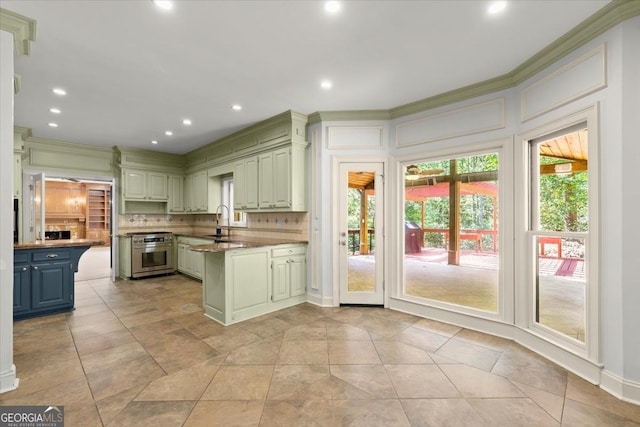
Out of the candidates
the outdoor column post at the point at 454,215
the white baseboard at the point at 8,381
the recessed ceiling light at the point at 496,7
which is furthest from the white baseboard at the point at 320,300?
the outdoor column post at the point at 454,215

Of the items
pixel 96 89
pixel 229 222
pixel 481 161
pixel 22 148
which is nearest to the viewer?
pixel 96 89

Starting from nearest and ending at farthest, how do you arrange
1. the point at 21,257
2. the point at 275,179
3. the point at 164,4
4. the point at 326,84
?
the point at 164,4, the point at 326,84, the point at 21,257, the point at 275,179

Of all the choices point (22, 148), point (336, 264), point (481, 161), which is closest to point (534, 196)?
point (481, 161)

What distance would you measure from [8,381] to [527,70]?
5109 mm

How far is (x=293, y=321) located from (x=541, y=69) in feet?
12.1

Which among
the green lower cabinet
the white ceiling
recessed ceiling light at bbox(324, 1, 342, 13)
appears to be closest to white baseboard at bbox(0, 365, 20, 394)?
the green lower cabinet

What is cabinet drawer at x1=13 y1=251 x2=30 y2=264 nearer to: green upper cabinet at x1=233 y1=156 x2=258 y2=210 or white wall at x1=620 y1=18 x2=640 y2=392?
green upper cabinet at x1=233 y1=156 x2=258 y2=210

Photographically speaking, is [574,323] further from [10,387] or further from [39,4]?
[39,4]

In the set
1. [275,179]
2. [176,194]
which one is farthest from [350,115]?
[176,194]

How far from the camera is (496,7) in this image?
2033 millimetres

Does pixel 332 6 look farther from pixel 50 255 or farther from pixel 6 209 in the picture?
pixel 50 255

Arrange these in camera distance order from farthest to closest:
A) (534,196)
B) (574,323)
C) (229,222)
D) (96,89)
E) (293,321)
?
(229,222) < (293,321) < (96,89) < (534,196) < (574,323)

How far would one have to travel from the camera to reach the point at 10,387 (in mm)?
2141

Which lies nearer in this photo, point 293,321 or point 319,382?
point 319,382
